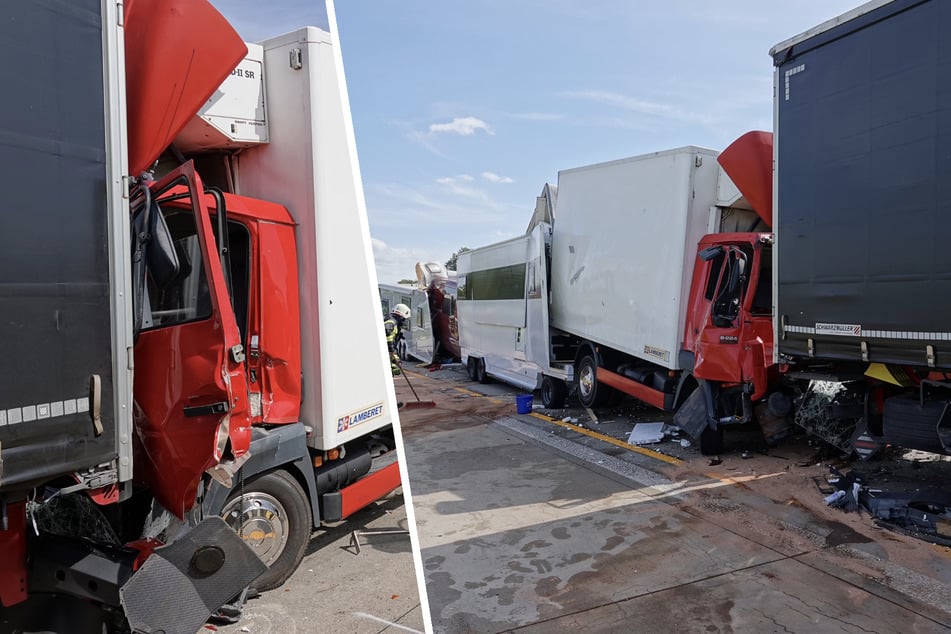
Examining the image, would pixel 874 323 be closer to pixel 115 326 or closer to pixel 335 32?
pixel 335 32

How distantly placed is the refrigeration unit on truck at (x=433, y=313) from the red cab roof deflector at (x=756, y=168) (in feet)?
40.3

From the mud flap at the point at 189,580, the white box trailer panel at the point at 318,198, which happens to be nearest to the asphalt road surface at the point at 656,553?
the mud flap at the point at 189,580

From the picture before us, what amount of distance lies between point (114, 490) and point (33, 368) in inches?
30.8

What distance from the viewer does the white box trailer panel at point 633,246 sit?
26.0ft

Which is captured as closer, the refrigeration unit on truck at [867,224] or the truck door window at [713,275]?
the refrigeration unit on truck at [867,224]

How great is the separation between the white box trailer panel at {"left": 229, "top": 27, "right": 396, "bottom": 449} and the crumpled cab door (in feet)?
3.27

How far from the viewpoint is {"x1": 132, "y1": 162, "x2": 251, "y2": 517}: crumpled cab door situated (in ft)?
11.3

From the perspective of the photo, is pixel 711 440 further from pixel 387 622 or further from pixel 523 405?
pixel 387 622

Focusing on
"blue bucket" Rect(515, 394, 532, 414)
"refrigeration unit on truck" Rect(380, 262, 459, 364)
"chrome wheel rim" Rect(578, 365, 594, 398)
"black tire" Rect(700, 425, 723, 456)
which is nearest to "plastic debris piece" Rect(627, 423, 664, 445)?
"black tire" Rect(700, 425, 723, 456)

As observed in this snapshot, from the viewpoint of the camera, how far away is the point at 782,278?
654cm

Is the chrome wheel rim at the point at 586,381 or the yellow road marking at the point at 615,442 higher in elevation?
the chrome wheel rim at the point at 586,381

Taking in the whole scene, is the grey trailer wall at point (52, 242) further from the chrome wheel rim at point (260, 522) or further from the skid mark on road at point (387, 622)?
the skid mark on road at point (387, 622)

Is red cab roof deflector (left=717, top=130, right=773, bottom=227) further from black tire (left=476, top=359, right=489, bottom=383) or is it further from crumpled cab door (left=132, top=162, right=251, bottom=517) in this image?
black tire (left=476, top=359, right=489, bottom=383)

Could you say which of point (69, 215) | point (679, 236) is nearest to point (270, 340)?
point (69, 215)
